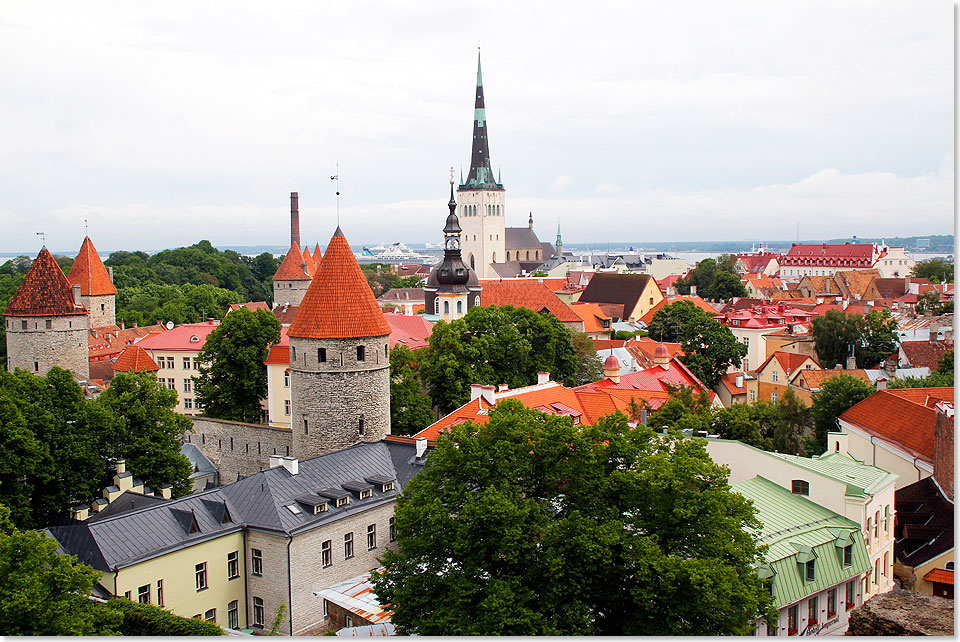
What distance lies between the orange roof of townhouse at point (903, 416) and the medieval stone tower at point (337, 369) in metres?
15.1

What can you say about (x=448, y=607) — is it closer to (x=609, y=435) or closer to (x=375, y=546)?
(x=609, y=435)

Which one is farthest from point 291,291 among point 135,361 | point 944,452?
point 944,452

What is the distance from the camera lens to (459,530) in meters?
15.4

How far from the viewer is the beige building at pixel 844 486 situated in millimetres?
20141

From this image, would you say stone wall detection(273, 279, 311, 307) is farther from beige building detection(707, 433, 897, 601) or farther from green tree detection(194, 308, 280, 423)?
beige building detection(707, 433, 897, 601)

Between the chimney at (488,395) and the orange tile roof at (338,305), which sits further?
the chimney at (488,395)

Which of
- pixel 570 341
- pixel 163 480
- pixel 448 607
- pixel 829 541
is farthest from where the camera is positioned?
pixel 570 341

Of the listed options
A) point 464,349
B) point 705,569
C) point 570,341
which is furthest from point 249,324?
point 705,569

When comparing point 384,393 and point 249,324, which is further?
point 249,324

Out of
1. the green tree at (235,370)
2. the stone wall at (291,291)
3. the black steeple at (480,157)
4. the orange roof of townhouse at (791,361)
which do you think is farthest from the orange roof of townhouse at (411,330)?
the black steeple at (480,157)

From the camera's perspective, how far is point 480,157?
325 feet

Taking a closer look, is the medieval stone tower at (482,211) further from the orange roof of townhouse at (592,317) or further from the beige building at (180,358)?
the beige building at (180,358)

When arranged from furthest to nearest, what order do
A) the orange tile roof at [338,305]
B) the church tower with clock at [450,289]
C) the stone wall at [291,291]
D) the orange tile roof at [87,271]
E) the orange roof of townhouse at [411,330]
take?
1. the stone wall at [291,291]
2. the orange tile roof at [87,271]
3. the church tower with clock at [450,289]
4. the orange roof of townhouse at [411,330]
5. the orange tile roof at [338,305]

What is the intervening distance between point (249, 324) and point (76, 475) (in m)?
14.0
